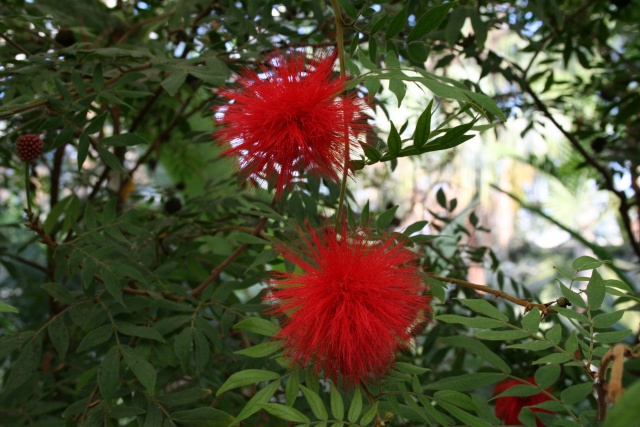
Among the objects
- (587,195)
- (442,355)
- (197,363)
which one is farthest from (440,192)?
(587,195)

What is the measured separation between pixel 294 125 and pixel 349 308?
182mm

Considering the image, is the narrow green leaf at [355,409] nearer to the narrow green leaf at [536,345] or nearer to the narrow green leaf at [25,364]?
the narrow green leaf at [536,345]

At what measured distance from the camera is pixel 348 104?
1.97 feet

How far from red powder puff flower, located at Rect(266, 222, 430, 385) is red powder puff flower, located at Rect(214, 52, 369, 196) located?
0.26 ft

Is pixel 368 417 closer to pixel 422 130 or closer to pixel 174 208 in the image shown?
pixel 422 130

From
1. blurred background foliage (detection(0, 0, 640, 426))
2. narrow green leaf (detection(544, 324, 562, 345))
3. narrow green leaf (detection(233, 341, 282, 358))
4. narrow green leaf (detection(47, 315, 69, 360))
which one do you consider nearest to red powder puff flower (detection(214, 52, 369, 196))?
blurred background foliage (detection(0, 0, 640, 426))

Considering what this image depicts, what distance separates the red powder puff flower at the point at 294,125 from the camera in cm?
59

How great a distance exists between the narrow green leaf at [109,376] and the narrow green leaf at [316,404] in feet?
0.91

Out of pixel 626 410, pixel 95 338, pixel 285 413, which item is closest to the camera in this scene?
pixel 626 410

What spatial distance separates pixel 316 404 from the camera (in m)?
0.54

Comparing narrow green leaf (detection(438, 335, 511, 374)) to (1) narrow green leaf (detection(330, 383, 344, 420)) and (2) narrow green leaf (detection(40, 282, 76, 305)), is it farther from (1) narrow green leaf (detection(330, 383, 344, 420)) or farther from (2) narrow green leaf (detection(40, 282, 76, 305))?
(2) narrow green leaf (detection(40, 282, 76, 305))

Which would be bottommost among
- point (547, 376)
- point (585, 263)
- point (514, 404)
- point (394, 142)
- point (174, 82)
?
point (514, 404)

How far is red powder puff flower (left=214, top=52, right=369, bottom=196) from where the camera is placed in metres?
0.59

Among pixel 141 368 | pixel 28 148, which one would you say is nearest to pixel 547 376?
pixel 141 368
